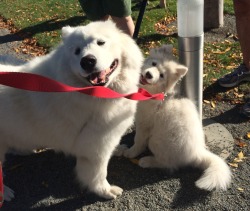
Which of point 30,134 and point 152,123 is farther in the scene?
point 152,123

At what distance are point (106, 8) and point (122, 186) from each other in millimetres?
1873

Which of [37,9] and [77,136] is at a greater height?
[77,136]

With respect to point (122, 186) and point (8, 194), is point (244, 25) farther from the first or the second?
point (8, 194)

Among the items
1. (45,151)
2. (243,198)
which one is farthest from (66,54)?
(243,198)

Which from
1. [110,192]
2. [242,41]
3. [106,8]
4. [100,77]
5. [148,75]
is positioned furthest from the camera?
[242,41]

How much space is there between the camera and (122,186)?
2943 millimetres

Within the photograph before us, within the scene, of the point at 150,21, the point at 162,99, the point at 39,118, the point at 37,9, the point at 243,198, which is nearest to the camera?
the point at 39,118

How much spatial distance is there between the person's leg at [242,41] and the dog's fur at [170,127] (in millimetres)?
1241

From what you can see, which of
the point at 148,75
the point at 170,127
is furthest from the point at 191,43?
the point at 170,127

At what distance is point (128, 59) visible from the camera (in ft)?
7.79

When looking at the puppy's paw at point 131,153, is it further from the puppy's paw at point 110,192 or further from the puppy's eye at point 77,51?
the puppy's eye at point 77,51

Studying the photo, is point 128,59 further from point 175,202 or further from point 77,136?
point 175,202

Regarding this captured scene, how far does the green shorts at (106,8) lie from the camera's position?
3.44m

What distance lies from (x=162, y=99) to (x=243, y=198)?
1.06 m
